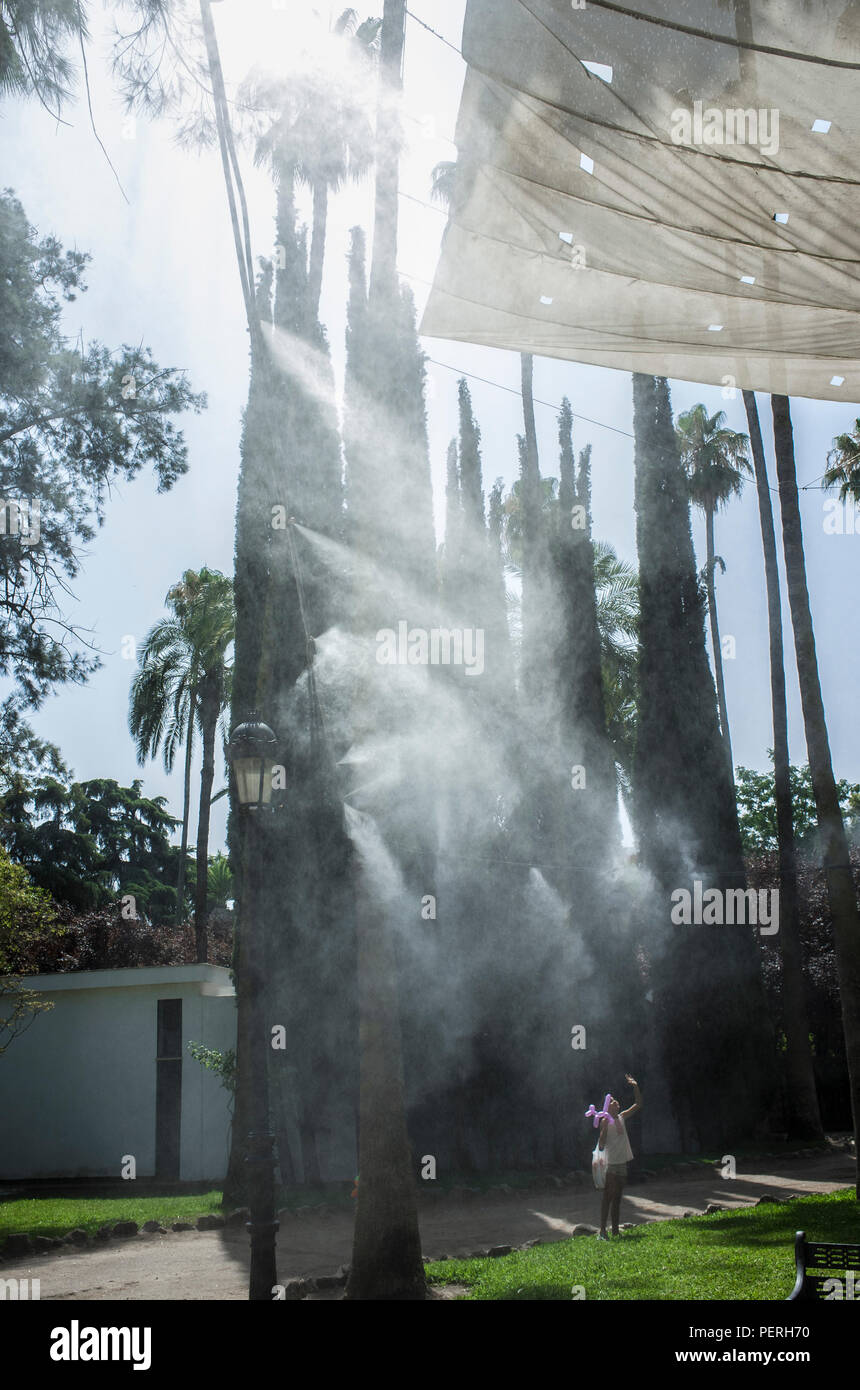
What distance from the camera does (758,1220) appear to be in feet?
30.4

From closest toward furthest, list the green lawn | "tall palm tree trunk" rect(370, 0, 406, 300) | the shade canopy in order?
the shade canopy, "tall palm tree trunk" rect(370, 0, 406, 300), the green lawn

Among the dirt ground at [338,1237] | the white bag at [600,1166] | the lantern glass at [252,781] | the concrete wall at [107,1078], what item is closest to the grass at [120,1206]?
the dirt ground at [338,1237]

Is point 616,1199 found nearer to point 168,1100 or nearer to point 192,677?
point 168,1100

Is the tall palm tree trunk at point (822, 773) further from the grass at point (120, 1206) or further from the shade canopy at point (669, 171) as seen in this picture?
the shade canopy at point (669, 171)

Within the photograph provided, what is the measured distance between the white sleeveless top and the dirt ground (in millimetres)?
1352

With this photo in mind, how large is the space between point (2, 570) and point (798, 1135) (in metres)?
17.3

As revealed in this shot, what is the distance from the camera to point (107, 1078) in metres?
18.0

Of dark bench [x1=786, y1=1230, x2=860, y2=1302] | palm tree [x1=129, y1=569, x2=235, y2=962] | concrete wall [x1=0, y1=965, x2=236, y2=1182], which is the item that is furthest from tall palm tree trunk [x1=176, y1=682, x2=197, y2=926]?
dark bench [x1=786, y1=1230, x2=860, y2=1302]

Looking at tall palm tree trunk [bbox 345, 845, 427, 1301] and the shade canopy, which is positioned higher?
the shade canopy

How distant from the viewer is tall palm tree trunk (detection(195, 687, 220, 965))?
2542 centimetres

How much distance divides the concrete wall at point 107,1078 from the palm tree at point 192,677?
274 inches

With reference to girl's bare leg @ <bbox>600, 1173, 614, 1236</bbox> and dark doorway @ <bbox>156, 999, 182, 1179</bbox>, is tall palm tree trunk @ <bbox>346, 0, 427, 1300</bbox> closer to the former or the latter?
girl's bare leg @ <bbox>600, 1173, 614, 1236</bbox>

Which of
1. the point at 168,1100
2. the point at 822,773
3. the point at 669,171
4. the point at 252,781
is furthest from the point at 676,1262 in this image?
the point at 168,1100

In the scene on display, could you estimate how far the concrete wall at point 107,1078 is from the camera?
681 inches
